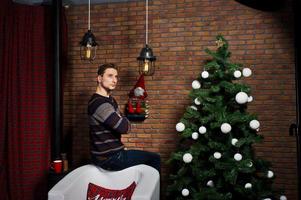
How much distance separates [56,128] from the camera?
357 centimetres


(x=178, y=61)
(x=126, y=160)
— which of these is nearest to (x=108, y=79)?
(x=126, y=160)

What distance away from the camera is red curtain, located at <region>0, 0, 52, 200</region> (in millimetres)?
3490

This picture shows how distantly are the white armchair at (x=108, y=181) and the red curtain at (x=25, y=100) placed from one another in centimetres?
120

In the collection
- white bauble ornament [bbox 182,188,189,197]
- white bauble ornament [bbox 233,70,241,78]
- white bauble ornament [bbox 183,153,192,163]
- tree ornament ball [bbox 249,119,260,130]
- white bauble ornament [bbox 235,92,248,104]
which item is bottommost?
white bauble ornament [bbox 182,188,189,197]

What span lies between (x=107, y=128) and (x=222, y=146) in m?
1.14

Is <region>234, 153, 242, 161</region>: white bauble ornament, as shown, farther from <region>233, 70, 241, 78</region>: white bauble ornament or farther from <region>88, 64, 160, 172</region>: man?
<region>88, 64, 160, 172</region>: man

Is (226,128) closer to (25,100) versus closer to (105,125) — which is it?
(105,125)

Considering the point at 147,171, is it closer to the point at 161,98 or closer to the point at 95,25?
the point at 161,98

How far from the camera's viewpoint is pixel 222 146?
3053 millimetres

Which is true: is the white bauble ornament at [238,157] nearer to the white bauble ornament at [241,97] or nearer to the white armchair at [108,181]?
the white bauble ornament at [241,97]

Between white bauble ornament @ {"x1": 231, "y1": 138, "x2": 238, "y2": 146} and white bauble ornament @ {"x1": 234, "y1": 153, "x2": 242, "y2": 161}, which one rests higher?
white bauble ornament @ {"x1": 231, "y1": 138, "x2": 238, "y2": 146}

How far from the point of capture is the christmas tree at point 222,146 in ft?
9.83

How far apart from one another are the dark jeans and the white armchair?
0.06 metres

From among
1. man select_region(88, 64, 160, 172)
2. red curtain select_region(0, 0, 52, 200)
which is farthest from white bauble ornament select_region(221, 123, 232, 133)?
red curtain select_region(0, 0, 52, 200)
